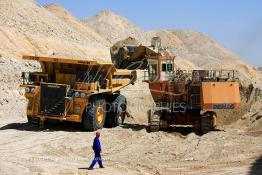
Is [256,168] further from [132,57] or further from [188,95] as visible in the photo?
[132,57]

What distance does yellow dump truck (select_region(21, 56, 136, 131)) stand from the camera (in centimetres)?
1681

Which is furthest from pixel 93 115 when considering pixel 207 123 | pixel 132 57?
pixel 132 57

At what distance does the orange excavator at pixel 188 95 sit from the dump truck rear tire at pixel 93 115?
177 cm

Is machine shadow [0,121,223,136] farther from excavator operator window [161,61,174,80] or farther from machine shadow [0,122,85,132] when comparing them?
excavator operator window [161,61,174,80]

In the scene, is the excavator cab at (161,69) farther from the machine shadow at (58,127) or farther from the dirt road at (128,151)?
the dirt road at (128,151)

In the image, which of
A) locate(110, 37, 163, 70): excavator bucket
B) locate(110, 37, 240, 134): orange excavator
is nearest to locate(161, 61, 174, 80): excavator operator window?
locate(110, 37, 240, 134): orange excavator

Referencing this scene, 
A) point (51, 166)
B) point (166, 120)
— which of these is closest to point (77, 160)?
point (51, 166)

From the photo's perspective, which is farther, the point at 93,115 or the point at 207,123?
the point at 207,123

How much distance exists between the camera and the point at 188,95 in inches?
728

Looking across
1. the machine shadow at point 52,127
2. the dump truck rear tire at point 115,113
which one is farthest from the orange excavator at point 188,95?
the machine shadow at point 52,127

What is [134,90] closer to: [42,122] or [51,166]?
[42,122]

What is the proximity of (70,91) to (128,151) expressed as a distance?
3.35 m

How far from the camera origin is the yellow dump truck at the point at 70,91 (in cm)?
1681

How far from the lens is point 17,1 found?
61750 millimetres
